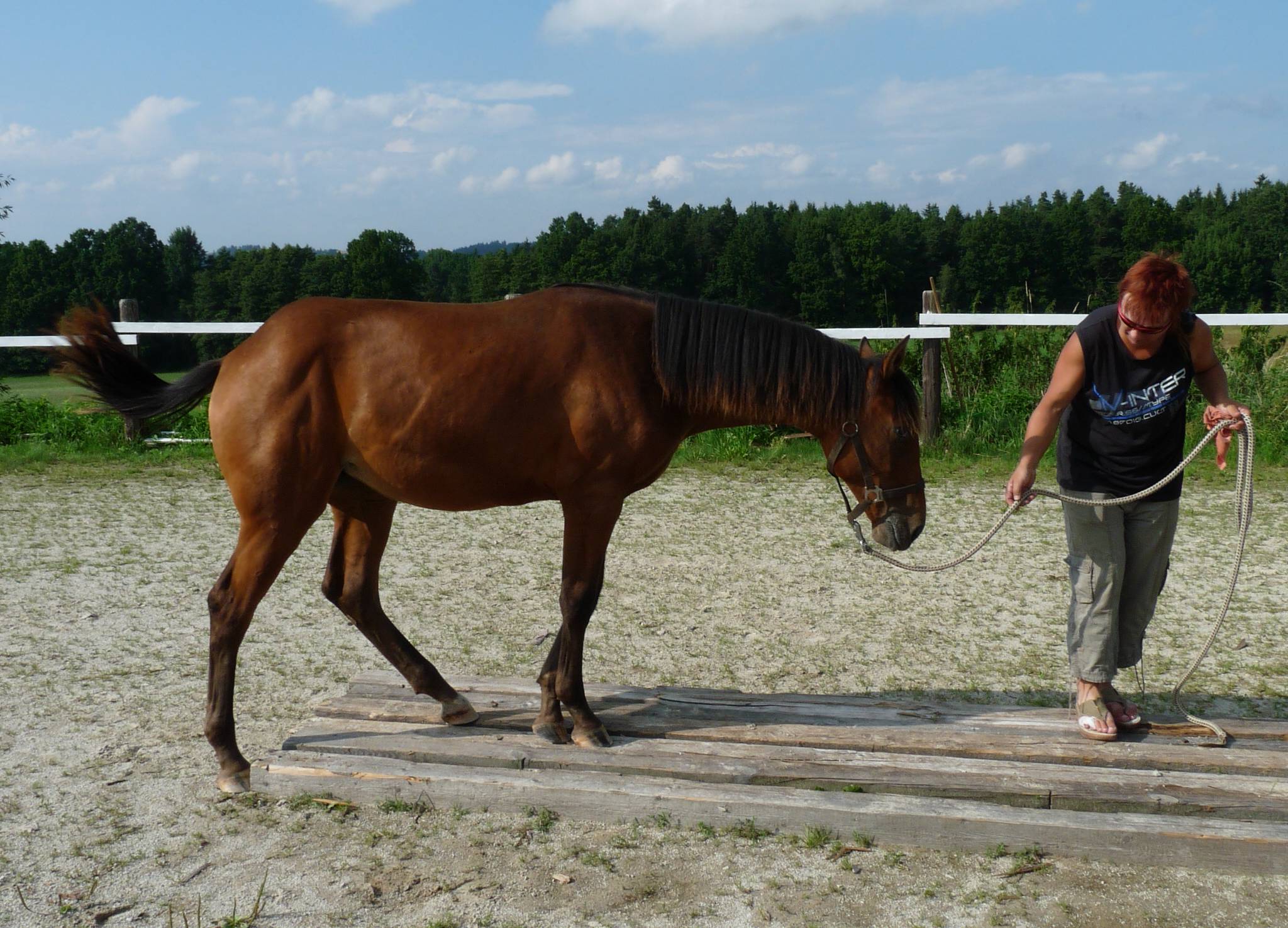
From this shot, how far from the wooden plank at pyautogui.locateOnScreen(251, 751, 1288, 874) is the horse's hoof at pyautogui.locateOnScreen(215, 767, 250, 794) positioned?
0.08m

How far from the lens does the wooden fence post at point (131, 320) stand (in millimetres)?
11648

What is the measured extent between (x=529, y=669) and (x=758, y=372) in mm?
2280

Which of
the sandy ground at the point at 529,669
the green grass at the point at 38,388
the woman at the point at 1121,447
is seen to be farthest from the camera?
the green grass at the point at 38,388

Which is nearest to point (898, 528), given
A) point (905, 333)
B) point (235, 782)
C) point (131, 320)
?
point (235, 782)

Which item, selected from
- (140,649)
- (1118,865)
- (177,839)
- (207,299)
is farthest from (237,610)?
(207,299)

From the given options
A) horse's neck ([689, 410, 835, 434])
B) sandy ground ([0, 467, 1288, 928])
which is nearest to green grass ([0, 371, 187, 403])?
sandy ground ([0, 467, 1288, 928])

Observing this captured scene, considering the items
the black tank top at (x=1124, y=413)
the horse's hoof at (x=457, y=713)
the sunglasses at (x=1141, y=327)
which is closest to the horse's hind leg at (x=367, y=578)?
the horse's hoof at (x=457, y=713)

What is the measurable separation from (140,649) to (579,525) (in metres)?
3.12

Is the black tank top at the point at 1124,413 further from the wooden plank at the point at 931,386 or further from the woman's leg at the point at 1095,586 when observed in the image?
the wooden plank at the point at 931,386

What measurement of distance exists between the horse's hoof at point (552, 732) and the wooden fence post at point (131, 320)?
956cm

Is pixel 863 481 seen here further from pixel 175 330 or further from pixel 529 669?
pixel 175 330

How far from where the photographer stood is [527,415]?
3.60 metres

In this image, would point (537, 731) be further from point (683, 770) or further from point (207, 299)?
Result: point (207, 299)

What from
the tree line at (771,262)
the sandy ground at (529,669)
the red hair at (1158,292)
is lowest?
the sandy ground at (529,669)
